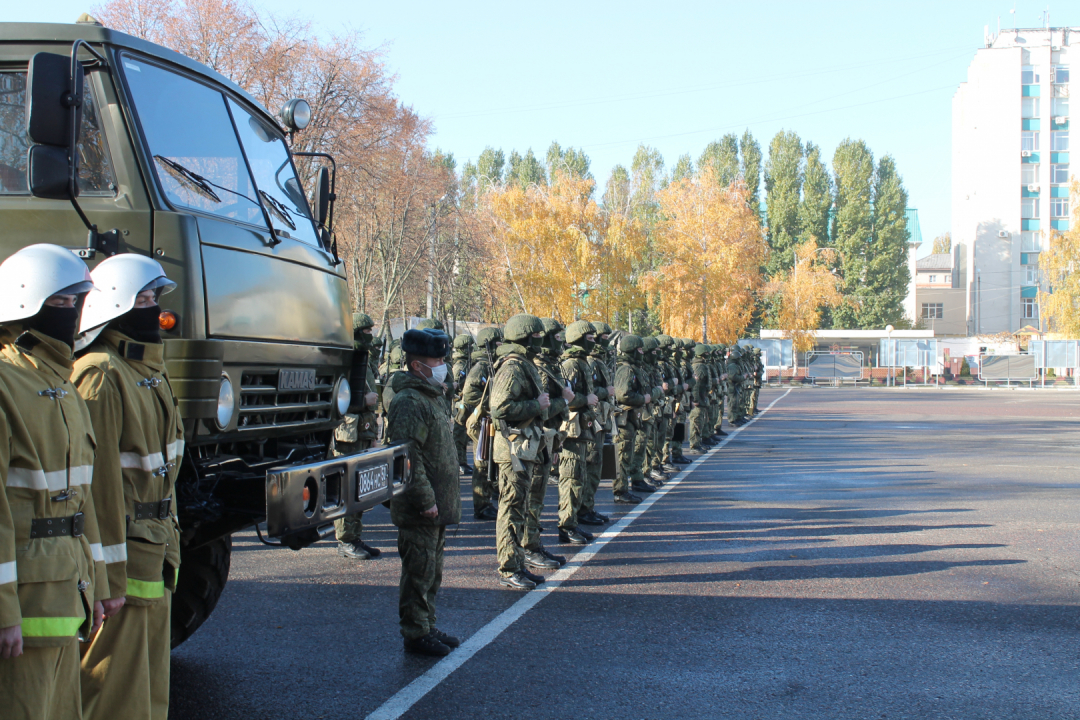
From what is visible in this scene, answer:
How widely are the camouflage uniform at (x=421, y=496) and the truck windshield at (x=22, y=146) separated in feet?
6.20

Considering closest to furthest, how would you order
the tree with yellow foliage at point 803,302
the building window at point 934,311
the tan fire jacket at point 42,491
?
the tan fire jacket at point 42,491, the tree with yellow foliage at point 803,302, the building window at point 934,311

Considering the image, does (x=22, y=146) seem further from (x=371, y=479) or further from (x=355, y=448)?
(x=355, y=448)

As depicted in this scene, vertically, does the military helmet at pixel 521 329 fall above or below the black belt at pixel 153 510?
above

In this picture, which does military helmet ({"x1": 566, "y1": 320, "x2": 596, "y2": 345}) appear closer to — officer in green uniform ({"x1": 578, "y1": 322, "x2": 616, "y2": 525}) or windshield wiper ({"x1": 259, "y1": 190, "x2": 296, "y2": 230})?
officer in green uniform ({"x1": 578, "y1": 322, "x2": 616, "y2": 525})

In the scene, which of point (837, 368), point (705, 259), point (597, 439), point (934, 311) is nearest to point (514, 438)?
point (597, 439)

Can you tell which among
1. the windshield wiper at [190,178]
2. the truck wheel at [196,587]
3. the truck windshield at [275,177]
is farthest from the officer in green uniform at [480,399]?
the windshield wiper at [190,178]

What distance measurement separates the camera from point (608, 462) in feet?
29.3

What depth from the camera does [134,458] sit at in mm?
2934

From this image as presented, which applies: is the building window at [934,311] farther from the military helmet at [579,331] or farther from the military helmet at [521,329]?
the military helmet at [521,329]

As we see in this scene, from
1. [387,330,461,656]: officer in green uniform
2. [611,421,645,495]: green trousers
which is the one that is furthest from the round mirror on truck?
[611,421,645,495]: green trousers

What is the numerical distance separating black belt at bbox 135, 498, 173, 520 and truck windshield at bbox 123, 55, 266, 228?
4.56 feet

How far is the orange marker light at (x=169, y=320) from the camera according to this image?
11.6ft

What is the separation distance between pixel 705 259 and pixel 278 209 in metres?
36.1

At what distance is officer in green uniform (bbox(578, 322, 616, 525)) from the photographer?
859 centimetres
